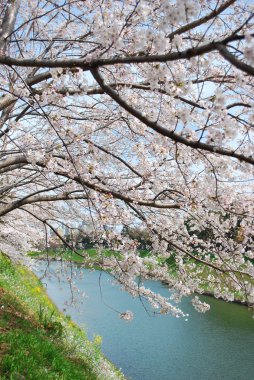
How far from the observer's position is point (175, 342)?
15.1m

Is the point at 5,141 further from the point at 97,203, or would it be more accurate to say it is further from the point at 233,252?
the point at 233,252

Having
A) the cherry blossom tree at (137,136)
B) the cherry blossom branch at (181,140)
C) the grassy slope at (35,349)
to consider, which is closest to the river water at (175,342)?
the grassy slope at (35,349)

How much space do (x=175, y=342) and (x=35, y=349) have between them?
10.5 m

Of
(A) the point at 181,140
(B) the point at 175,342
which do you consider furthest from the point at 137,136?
(B) the point at 175,342

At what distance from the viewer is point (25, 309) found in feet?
29.5

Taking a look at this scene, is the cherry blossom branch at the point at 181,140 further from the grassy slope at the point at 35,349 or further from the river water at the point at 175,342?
the river water at the point at 175,342

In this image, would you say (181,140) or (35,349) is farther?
(35,349)

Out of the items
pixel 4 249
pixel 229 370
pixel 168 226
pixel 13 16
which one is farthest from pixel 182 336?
pixel 13 16

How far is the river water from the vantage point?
1240cm

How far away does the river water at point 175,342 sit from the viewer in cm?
1240

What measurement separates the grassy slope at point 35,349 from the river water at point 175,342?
3.31ft

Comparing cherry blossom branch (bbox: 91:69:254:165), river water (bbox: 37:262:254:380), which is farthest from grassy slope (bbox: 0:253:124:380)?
cherry blossom branch (bbox: 91:69:254:165)

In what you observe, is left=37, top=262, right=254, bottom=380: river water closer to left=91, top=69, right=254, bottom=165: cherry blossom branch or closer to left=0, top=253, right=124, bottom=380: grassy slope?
left=0, top=253, right=124, bottom=380: grassy slope

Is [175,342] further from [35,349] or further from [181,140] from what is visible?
[181,140]
